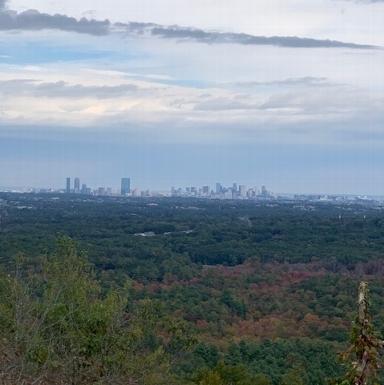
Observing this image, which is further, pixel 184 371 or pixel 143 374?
pixel 184 371

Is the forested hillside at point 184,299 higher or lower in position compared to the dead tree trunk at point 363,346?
lower

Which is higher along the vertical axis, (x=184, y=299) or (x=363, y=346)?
(x=363, y=346)

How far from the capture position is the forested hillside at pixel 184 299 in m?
11.2

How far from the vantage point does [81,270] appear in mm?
12688

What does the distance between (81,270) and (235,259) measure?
3215 cm

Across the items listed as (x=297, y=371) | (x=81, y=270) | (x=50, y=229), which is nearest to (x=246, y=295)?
(x=297, y=371)

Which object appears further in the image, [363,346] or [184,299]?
[184,299]

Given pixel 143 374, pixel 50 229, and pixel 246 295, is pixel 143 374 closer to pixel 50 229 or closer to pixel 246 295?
pixel 246 295

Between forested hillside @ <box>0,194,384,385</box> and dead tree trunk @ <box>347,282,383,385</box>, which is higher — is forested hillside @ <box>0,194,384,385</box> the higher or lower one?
the lower one

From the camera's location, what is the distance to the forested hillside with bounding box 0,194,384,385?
11250mm

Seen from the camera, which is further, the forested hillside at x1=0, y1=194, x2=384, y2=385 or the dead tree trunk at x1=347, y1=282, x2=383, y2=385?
the forested hillside at x1=0, y1=194, x2=384, y2=385

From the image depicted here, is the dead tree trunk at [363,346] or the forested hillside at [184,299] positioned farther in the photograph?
the forested hillside at [184,299]

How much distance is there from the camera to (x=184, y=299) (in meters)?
30.6

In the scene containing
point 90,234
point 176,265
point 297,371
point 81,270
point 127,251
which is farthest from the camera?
point 90,234
